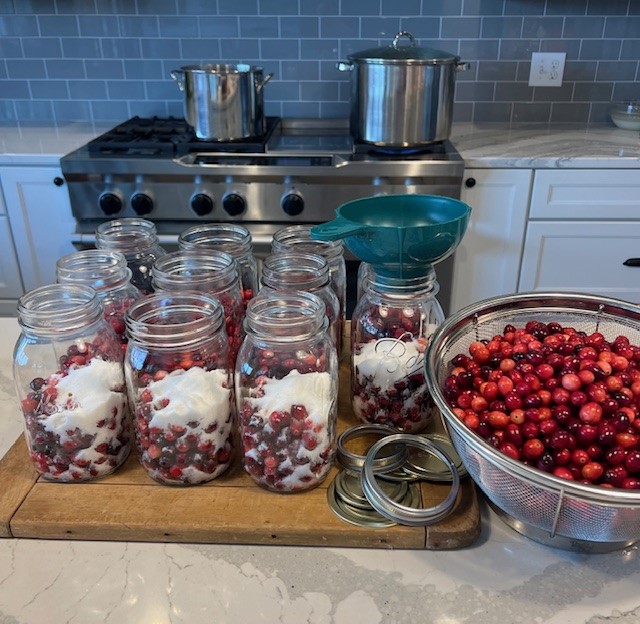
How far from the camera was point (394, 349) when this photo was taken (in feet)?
2.91

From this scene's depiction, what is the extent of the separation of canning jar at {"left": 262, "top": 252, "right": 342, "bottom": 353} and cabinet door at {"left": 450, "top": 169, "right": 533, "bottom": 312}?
48.2 inches

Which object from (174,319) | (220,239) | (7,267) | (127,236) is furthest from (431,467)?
(7,267)

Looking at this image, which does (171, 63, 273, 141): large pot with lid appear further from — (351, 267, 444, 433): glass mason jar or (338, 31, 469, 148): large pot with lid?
(351, 267, 444, 433): glass mason jar

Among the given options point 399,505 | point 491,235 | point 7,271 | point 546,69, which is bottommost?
point 7,271

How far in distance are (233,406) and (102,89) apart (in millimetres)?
2250

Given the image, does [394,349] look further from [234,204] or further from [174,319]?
[234,204]

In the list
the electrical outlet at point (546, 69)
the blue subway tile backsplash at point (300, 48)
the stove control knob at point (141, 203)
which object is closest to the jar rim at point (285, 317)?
the stove control knob at point (141, 203)

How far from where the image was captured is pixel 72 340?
2.58 ft

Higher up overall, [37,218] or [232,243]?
[232,243]

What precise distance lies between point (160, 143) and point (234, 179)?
12.9 inches

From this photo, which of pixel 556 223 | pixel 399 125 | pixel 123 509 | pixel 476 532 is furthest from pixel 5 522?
pixel 556 223

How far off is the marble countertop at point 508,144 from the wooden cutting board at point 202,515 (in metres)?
1.54

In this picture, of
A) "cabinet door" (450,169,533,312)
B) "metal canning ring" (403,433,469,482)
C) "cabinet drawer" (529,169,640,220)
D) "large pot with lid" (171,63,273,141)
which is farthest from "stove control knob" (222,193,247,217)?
"metal canning ring" (403,433,469,482)

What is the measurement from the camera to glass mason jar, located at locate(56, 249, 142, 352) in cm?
89
